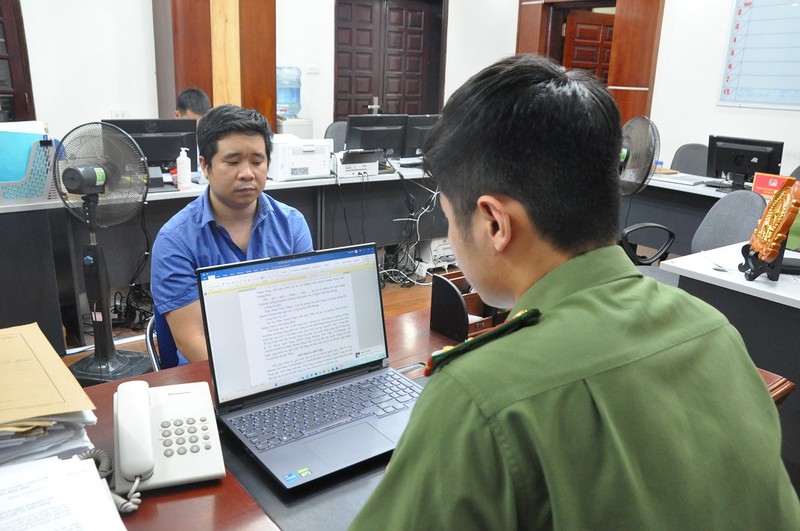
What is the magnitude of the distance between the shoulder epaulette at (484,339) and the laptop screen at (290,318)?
61cm

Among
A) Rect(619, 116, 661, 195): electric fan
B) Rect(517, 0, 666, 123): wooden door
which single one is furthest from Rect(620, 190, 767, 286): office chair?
Rect(517, 0, 666, 123): wooden door

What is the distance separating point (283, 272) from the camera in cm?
124

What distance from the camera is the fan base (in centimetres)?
287

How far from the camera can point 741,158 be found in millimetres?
4281

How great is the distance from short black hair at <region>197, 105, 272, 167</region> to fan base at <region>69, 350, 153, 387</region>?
1326 millimetres

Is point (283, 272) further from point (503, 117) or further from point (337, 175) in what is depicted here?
point (337, 175)

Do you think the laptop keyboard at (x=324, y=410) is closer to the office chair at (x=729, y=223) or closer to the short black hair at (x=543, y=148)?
the short black hair at (x=543, y=148)

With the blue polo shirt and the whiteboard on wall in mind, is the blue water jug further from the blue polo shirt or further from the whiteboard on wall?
the blue polo shirt

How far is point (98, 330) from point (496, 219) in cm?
265

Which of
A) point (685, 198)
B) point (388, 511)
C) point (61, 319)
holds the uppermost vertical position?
point (388, 511)

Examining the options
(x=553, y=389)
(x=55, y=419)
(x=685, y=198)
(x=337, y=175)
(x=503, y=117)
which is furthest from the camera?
(x=685, y=198)

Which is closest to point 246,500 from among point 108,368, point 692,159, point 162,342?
point 162,342

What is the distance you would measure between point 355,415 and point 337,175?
290cm

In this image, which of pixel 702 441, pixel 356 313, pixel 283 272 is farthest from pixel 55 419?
pixel 702 441
